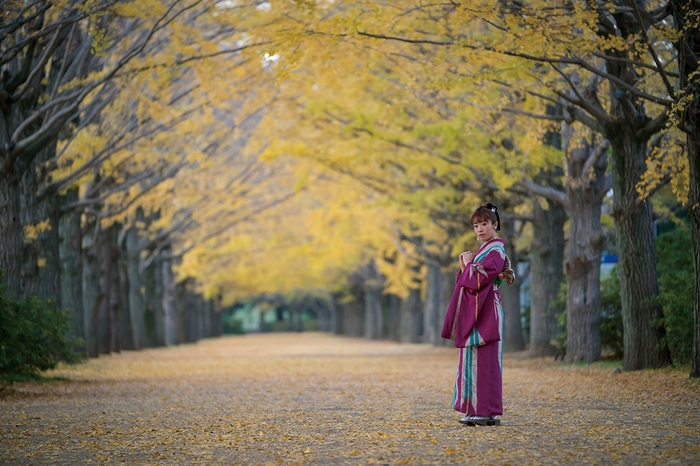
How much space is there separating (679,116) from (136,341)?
Result: 25.4m

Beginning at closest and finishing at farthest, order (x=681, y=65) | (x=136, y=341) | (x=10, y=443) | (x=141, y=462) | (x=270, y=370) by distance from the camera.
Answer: (x=141, y=462) < (x=10, y=443) < (x=681, y=65) < (x=270, y=370) < (x=136, y=341)

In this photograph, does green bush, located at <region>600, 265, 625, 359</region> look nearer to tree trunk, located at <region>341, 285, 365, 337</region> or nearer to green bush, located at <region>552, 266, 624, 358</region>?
green bush, located at <region>552, 266, 624, 358</region>

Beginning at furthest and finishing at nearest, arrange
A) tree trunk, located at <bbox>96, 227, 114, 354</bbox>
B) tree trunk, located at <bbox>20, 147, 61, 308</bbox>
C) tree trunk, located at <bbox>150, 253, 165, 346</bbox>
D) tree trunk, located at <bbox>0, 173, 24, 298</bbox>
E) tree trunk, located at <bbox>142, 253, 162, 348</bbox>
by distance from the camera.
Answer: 1. tree trunk, located at <bbox>150, 253, 165, 346</bbox>
2. tree trunk, located at <bbox>142, 253, 162, 348</bbox>
3. tree trunk, located at <bbox>96, 227, 114, 354</bbox>
4. tree trunk, located at <bbox>20, 147, 61, 308</bbox>
5. tree trunk, located at <bbox>0, 173, 24, 298</bbox>

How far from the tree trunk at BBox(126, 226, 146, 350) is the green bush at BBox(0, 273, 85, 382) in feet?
57.0

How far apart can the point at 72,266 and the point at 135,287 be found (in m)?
10.9

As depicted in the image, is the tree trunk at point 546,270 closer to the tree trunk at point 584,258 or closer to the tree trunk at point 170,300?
the tree trunk at point 584,258

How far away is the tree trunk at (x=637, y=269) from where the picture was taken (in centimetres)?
1415

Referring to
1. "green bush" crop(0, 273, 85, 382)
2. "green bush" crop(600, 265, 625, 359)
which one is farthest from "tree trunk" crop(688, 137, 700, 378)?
"green bush" crop(0, 273, 85, 382)

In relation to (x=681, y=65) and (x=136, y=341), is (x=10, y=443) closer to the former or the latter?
(x=681, y=65)

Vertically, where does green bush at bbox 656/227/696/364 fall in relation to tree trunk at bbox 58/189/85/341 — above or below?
below

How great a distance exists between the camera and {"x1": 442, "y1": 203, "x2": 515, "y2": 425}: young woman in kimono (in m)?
8.14

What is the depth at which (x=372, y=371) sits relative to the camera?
18000mm

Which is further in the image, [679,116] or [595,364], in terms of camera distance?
[595,364]

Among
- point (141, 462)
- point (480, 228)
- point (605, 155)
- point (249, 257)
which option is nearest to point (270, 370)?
point (605, 155)
